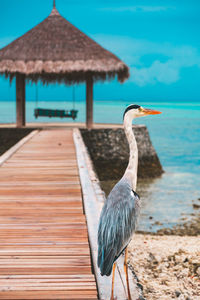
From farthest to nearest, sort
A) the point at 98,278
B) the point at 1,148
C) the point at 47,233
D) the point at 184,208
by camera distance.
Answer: the point at 1,148
the point at 184,208
the point at 47,233
the point at 98,278

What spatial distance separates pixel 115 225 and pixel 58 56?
1215cm

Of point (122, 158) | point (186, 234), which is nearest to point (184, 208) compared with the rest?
point (186, 234)

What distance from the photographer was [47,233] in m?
3.78

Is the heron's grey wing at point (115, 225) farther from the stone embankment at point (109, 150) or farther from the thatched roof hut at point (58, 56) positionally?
the stone embankment at point (109, 150)

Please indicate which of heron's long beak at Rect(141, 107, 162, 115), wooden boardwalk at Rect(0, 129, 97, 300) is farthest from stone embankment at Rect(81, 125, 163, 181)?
heron's long beak at Rect(141, 107, 162, 115)

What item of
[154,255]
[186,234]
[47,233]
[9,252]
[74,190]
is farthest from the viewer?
[186,234]

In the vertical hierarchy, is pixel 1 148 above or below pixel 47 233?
below

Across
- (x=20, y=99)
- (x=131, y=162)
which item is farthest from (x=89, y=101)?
(x=131, y=162)

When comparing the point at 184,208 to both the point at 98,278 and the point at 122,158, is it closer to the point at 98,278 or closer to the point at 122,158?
the point at 122,158

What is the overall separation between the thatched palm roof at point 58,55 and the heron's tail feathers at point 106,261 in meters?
11.7

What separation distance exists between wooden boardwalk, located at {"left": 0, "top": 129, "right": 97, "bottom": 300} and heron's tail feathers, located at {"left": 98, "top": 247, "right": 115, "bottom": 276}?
33cm

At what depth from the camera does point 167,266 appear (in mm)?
5438

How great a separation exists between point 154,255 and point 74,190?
1.60 m

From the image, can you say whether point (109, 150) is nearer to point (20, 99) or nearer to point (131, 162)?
point (20, 99)
